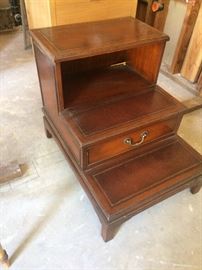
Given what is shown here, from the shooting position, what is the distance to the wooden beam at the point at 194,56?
1836mm

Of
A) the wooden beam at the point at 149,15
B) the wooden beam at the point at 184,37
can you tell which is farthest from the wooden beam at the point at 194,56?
the wooden beam at the point at 149,15

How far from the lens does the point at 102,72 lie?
1.36 m

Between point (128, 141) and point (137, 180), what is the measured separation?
0.18m

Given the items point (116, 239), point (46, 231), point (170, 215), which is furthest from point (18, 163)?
point (170, 215)

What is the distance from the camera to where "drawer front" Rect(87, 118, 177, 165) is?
1.00 metres

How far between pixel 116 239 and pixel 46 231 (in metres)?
0.34

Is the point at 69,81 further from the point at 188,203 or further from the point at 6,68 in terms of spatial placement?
the point at 6,68

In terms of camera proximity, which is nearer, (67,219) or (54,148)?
(67,219)

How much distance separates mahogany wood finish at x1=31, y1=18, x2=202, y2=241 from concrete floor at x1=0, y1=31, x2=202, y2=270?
0.13m

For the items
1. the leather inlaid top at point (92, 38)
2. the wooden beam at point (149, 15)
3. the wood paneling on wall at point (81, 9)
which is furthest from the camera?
the wooden beam at point (149, 15)

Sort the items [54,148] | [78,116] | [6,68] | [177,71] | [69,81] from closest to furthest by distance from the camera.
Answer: [78,116]
[69,81]
[54,148]
[177,71]
[6,68]

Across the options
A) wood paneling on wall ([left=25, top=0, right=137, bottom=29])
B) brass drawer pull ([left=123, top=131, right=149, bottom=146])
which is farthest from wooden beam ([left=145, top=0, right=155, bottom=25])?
brass drawer pull ([left=123, top=131, right=149, bottom=146])

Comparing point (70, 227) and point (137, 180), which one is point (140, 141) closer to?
point (137, 180)

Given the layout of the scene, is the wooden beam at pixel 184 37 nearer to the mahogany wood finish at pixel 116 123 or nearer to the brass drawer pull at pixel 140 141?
the mahogany wood finish at pixel 116 123
